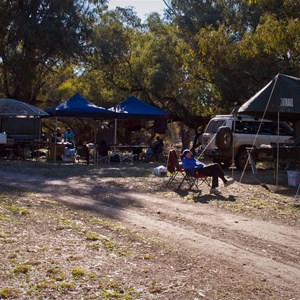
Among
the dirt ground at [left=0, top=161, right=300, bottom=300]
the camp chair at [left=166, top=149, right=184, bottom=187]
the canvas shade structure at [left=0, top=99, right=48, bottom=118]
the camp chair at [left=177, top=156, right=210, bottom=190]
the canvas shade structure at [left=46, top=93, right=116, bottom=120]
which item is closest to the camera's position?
the dirt ground at [left=0, top=161, right=300, bottom=300]

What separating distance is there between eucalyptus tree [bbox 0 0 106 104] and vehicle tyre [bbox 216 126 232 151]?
1173 cm

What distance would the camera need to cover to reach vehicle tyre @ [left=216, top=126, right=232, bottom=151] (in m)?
16.5

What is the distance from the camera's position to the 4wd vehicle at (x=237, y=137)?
55.3 ft

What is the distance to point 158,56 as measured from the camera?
31.0 m

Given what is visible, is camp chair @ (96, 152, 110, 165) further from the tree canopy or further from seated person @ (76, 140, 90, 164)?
the tree canopy

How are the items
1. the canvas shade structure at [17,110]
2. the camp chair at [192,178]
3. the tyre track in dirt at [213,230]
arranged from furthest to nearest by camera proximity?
the canvas shade structure at [17,110], the camp chair at [192,178], the tyre track in dirt at [213,230]

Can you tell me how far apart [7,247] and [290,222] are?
197 inches

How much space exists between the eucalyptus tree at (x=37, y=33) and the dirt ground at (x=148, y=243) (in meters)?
13.9

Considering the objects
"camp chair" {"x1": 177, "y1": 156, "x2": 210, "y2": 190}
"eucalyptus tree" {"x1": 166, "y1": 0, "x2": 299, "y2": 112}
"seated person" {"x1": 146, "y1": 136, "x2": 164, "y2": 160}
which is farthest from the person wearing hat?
"seated person" {"x1": 146, "y1": 136, "x2": 164, "y2": 160}

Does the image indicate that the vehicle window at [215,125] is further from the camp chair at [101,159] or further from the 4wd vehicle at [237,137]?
the camp chair at [101,159]

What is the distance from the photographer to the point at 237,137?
58.1ft

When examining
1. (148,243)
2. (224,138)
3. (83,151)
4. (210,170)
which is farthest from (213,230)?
(83,151)

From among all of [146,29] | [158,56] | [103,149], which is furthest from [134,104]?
[146,29]

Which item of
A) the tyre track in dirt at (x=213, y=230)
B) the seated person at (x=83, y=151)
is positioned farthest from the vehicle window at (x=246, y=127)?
the tyre track in dirt at (x=213, y=230)
